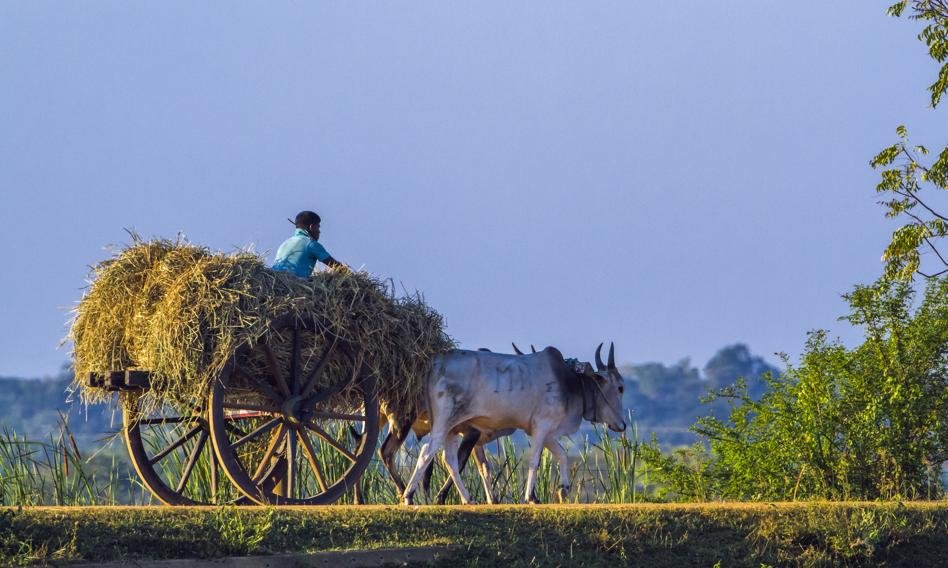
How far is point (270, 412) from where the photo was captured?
11.4 meters

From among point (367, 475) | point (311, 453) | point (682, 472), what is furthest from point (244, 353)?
point (682, 472)

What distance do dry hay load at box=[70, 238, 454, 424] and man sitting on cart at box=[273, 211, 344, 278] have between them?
356 mm

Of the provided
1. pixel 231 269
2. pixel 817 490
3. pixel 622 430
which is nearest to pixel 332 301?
pixel 231 269

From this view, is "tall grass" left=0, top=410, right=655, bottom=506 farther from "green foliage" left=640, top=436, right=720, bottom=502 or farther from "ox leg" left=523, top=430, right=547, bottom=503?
"ox leg" left=523, top=430, right=547, bottom=503

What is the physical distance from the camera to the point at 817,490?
14.6m

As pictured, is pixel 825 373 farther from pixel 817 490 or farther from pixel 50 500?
pixel 50 500

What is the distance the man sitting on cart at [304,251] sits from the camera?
38.8ft

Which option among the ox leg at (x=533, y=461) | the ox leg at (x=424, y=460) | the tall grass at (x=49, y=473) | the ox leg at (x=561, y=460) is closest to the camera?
the ox leg at (x=424, y=460)

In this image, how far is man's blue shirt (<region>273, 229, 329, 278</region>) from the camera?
11.8 meters

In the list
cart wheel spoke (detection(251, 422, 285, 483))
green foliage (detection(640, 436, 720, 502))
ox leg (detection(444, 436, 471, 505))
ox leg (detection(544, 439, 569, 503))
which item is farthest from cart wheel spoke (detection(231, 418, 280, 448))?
green foliage (detection(640, 436, 720, 502))

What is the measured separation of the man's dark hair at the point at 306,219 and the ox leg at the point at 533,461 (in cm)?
259

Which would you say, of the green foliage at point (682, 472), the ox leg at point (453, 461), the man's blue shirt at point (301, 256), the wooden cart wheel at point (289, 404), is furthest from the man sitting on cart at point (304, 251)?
the green foliage at point (682, 472)

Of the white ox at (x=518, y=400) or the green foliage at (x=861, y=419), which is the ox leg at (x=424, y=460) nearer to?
the white ox at (x=518, y=400)

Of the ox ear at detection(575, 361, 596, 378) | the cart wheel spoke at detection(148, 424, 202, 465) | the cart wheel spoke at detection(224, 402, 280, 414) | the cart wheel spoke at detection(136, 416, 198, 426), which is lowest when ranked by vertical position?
the cart wheel spoke at detection(148, 424, 202, 465)
